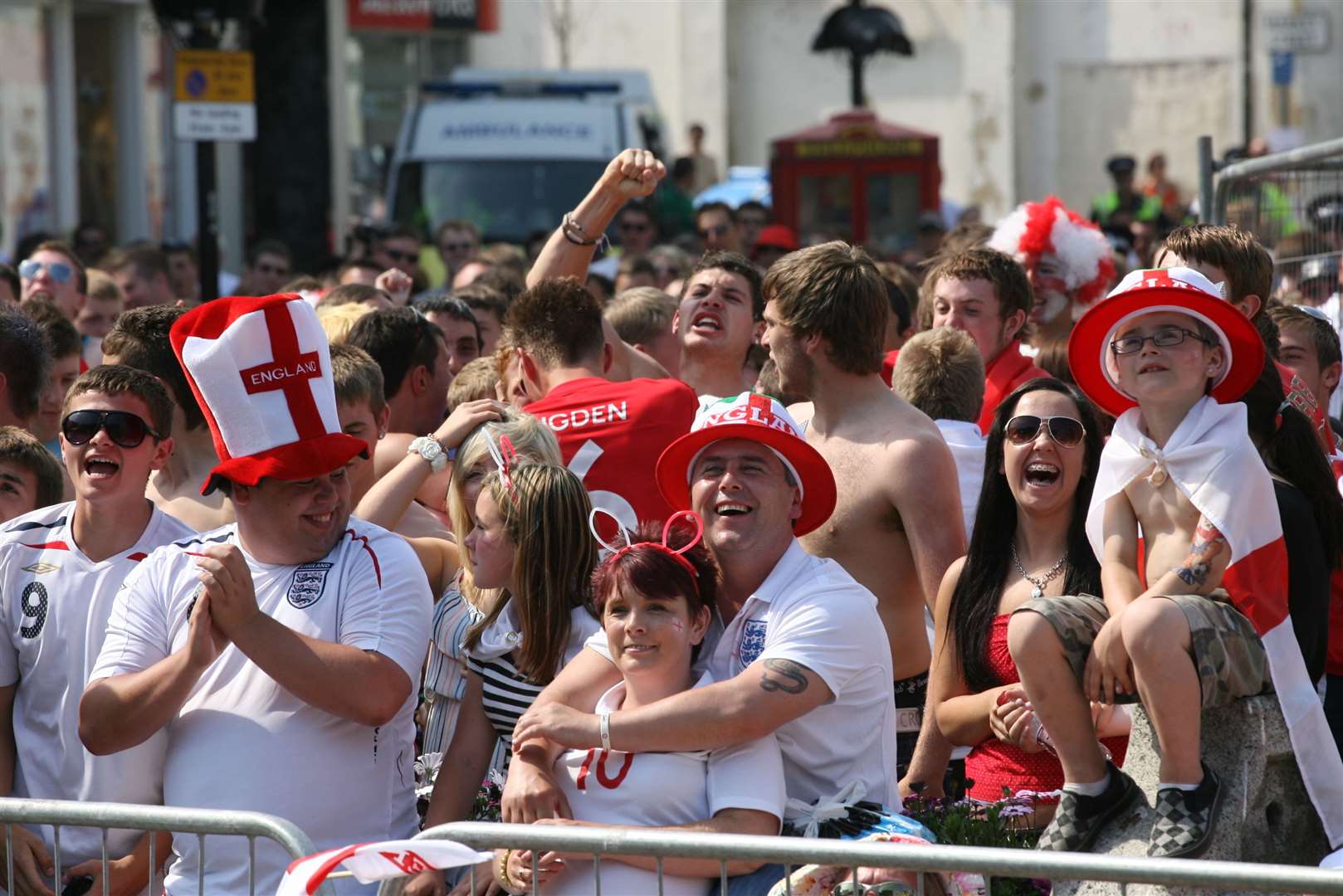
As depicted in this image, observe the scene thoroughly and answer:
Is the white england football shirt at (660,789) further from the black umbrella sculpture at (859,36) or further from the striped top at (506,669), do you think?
the black umbrella sculpture at (859,36)

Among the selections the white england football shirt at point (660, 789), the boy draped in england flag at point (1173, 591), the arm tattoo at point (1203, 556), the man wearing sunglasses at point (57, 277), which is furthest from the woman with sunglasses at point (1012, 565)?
the man wearing sunglasses at point (57, 277)

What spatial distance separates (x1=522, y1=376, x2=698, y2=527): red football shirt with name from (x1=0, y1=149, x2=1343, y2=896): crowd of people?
1cm

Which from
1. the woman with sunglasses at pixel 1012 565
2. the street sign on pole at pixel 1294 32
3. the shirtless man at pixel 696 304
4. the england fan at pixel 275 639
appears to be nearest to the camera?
the england fan at pixel 275 639

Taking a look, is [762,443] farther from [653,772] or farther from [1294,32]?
[1294,32]

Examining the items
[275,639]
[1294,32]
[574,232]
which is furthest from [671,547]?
[1294,32]

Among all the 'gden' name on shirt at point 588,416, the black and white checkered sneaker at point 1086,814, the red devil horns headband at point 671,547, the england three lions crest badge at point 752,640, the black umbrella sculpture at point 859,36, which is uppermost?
the black umbrella sculpture at point 859,36

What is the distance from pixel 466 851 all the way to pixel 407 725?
981 mm

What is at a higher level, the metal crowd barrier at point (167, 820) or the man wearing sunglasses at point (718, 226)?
the man wearing sunglasses at point (718, 226)

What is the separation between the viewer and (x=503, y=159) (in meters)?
16.8

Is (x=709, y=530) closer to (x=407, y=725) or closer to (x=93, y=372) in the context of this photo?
(x=407, y=725)

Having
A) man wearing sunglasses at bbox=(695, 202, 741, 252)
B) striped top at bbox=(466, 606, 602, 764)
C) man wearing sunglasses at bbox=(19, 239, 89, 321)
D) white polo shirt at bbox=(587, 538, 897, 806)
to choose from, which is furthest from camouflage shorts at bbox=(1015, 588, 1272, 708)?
man wearing sunglasses at bbox=(695, 202, 741, 252)

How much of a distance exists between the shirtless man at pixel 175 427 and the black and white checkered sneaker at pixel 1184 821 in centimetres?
276

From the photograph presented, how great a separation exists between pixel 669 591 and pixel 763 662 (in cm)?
26

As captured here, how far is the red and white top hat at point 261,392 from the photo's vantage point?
167 inches
